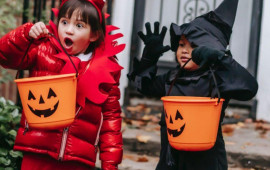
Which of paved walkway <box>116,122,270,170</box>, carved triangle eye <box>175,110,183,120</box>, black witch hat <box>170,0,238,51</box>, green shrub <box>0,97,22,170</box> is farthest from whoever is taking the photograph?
paved walkway <box>116,122,270,170</box>

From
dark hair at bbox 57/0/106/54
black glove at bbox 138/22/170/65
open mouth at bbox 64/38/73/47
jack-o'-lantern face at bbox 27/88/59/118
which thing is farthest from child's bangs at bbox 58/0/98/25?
jack-o'-lantern face at bbox 27/88/59/118

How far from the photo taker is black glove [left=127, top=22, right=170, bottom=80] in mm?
2219

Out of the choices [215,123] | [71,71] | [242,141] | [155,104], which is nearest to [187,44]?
[215,123]

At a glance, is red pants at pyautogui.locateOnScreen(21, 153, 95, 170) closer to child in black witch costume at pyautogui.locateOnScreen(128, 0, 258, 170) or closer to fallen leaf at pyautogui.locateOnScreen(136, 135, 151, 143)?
child in black witch costume at pyautogui.locateOnScreen(128, 0, 258, 170)

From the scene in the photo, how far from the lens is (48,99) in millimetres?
1778

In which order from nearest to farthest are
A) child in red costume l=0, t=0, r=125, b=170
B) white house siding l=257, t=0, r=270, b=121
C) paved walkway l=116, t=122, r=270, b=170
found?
1. child in red costume l=0, t=0, r=125, b=170
2. paved walkway l=116, t=122, r=270, b=170
3. white house siding l=257, t=0, r=270, b=121

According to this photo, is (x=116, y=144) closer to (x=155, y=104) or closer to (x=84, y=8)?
(x=84, y=8)

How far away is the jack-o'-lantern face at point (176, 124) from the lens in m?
1.87

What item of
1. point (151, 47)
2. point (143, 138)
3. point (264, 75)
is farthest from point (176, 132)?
point (264, 75)

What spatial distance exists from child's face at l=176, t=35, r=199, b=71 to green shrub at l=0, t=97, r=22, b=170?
1.46 m

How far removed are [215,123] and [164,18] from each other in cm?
341

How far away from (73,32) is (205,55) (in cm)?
67

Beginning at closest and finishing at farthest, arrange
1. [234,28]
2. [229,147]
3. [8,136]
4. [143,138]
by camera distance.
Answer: [8,136] < [229,147] < [143,138] < [234,28]

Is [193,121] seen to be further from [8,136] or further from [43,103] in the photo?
[8,136]
